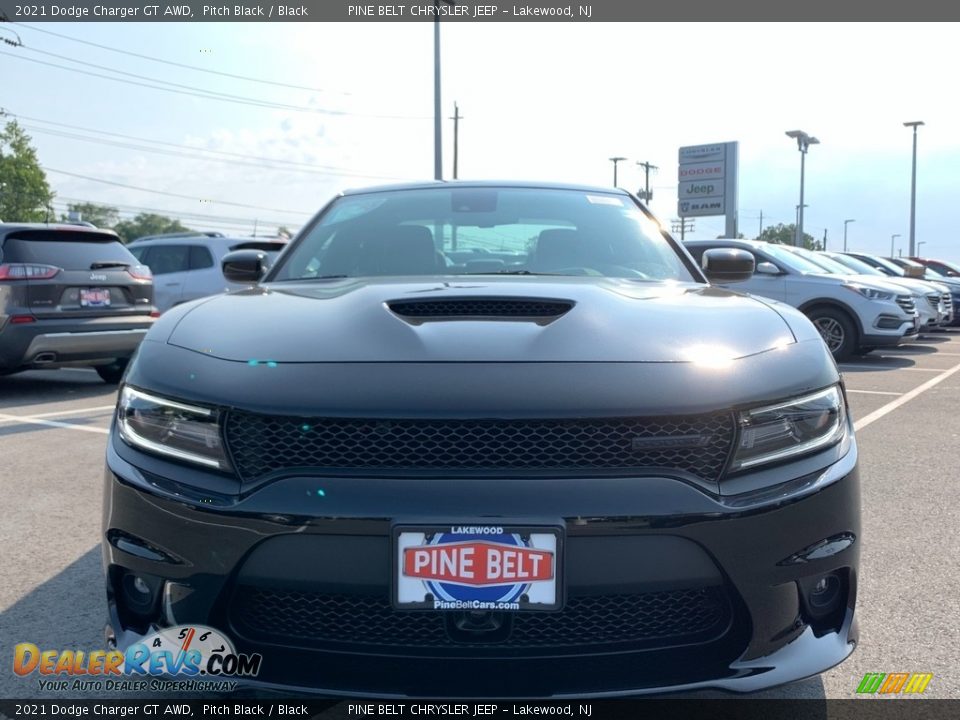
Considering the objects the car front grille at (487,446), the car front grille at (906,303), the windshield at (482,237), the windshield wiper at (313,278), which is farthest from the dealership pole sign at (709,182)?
the car front grille at (487,446)

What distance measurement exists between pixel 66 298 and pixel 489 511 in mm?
7387

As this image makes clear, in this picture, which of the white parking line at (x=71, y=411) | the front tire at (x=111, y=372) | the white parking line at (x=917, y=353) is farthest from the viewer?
the white parking line at (x=917, y=353)

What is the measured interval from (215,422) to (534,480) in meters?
0.69

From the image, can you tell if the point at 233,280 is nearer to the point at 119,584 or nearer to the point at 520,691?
the point at 119,584

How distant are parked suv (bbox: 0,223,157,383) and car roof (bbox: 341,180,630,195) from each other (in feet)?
17.0

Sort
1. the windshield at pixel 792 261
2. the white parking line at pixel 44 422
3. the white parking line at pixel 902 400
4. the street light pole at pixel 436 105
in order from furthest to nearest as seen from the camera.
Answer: the street light pole at pixel 436 105 < the windshield at pixel 792 261 < the white parking line at pixel 902 400 < the white parking line at pixel 44 422

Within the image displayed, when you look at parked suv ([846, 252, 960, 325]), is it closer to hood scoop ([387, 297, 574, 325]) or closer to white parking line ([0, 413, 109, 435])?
white parking line ([0, 413, 109, 435])

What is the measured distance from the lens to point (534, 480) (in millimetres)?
1757

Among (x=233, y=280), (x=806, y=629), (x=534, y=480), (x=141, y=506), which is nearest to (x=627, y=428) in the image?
(x=534, y=480)

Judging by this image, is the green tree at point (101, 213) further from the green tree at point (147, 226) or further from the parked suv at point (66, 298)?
the parked suv at point (66, 298)

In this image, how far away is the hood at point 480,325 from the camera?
1934mm

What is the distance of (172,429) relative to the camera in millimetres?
1934

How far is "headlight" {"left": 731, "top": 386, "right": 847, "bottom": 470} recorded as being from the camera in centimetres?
186

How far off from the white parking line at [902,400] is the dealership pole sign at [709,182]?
952 inches
